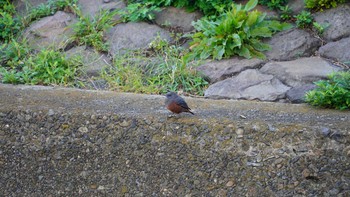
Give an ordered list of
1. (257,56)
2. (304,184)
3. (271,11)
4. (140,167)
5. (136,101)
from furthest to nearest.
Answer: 1. (271,11)
2. (257,56)
3. (136,101)
4. (140,167)
5. (304,184)

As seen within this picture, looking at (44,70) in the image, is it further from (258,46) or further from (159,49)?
(258,46)

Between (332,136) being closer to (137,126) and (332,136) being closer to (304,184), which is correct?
(304,184)

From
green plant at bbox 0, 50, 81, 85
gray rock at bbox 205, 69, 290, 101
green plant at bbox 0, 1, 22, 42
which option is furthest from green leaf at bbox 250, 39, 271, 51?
green plant at bbox 0, 1, 22, 42

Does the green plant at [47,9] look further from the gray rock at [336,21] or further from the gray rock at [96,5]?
the gray rock at [336,21]

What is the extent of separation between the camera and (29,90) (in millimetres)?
5000

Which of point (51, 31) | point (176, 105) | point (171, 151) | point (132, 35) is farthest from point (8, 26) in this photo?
point (171, 151)

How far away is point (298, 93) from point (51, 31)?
114 inches

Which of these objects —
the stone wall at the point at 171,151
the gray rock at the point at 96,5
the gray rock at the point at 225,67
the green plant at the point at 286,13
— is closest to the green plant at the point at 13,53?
the gray rock at the point at 96,5

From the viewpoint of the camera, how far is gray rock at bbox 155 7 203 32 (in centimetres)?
606

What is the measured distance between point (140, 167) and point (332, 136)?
1411 millimetres

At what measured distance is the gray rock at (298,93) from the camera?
4.80 meters

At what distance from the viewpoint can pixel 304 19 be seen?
5.73m

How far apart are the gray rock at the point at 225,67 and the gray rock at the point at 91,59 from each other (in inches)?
40.0

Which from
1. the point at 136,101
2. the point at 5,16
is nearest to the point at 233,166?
the point at 136,101
